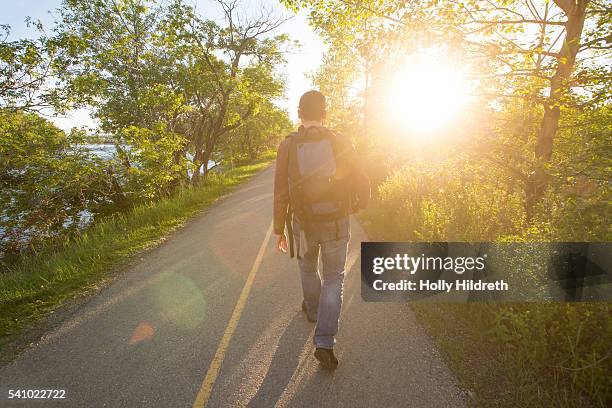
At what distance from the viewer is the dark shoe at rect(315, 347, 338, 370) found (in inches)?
113

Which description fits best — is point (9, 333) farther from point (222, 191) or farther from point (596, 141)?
point (222, 191)

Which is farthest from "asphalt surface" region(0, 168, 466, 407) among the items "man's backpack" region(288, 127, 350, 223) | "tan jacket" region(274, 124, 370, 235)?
"man's backpack" region(288, 127, 350, 223)

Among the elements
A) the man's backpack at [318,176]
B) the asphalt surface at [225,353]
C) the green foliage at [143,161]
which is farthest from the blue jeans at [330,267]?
the green foliage at [143,161]

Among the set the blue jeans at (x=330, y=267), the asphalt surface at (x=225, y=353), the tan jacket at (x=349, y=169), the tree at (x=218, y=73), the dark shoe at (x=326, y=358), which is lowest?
the asphalt surface at (x=225, y=353)

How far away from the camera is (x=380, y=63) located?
593cm

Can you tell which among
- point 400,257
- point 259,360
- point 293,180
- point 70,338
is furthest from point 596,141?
point 70,338

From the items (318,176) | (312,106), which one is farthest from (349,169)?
(312,106)

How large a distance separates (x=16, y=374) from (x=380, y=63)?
7.16 metres

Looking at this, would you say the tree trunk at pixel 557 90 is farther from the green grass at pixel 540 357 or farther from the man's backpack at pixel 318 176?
the man's backpack at pixel 318 176

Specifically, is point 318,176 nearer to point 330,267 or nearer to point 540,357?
point 330,267

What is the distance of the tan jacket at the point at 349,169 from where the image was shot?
2.70 metres

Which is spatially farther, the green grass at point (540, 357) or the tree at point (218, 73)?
the tree at point (218, 73)

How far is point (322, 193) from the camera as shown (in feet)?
8.76

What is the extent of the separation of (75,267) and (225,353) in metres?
4.25
